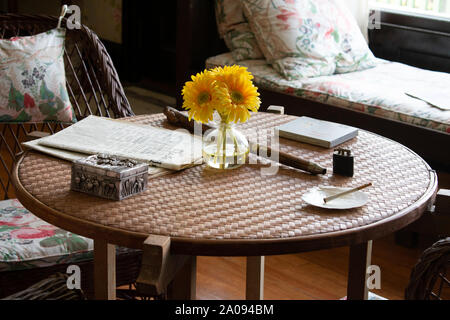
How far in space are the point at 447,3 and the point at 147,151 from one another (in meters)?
2.37

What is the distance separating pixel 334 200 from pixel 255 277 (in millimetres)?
471

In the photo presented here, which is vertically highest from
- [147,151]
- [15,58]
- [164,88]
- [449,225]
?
[15,58]

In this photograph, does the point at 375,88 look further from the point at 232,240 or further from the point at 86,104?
the point at 232,240

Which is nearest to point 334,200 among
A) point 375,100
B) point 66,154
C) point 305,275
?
point 66,154

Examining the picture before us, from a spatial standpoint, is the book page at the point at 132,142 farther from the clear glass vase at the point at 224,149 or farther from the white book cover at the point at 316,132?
the white book cover at the point at 316,132

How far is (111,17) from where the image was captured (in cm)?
491

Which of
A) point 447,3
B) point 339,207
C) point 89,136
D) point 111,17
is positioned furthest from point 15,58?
point 111,17

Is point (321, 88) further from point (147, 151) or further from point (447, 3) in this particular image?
point (147, 151)

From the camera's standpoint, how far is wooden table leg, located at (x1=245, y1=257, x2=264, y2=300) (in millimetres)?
1686

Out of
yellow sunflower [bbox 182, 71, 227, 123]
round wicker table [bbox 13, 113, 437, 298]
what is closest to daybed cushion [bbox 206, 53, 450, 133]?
round wicker table [bbox 13, 113, 437, 298]

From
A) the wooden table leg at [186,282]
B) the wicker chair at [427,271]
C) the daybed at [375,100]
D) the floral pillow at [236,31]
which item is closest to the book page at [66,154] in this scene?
the wooden table leg at [186,282]

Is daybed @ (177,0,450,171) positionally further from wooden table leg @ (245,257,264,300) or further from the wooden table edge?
the wooden table edge

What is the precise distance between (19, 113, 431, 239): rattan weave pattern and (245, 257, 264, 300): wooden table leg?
310 mm

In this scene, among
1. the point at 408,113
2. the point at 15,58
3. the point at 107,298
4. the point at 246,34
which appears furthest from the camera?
the point at 246,34
